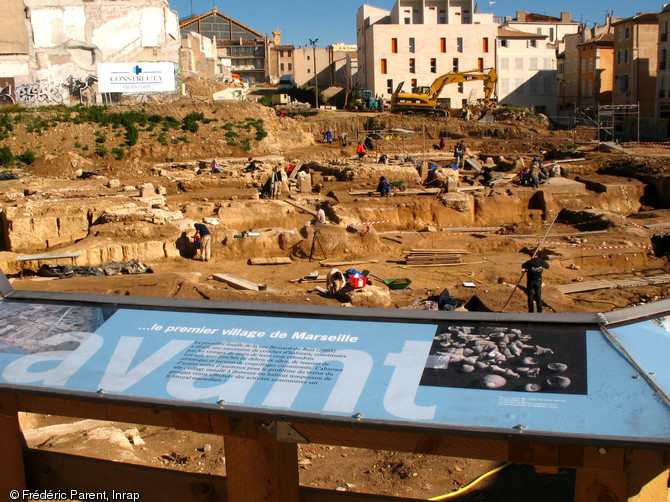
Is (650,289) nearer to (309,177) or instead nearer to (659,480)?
(659,480)

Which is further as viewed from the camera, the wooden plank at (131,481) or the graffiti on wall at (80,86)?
the graffiti on wall at (80,86)

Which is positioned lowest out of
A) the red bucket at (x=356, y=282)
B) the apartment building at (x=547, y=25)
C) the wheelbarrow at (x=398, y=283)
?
the wheelbarrow at (x=398, y=283)

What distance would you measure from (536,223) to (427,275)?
26.5 feet

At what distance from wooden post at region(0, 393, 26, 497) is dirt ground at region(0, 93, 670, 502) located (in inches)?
72.6

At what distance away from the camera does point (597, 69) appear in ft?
Result: 160

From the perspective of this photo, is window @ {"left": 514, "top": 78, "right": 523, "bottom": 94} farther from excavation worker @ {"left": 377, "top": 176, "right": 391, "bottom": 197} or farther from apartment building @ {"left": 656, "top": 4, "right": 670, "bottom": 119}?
excavation worker @ {"left": 377, "top": 176, "right": 391, "bottom": 197}

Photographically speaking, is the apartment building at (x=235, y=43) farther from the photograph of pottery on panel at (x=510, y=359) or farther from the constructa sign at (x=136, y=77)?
the photograph of pottery on panel at (x=510, y=359)

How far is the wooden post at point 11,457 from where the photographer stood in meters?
3.81

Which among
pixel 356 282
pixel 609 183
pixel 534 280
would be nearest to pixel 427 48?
pixel 609 183

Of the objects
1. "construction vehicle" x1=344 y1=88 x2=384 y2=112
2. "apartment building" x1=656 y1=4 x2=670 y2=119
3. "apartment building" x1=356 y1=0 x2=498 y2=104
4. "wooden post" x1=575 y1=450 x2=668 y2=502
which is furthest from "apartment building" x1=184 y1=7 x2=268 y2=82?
"wooden post" x1=575 y1=450 x2=668 y2=502

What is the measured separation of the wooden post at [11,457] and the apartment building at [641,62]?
4614cm

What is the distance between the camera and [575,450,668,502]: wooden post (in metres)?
2.91

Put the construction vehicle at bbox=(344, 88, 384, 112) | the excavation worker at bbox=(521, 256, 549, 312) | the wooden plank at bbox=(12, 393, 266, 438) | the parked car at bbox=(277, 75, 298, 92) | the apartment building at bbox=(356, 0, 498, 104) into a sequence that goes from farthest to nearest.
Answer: the parked car at bbox=(277, 75, 298, 92), the apartment building at bbox=(356, 0, 498, 104), the construction vehicle at bbox=(344, 88, 384, 112), the excavation worker at bbox=(521, 256, 549, 312), the wooden plank at bbox=(12, 393, 266, 438)

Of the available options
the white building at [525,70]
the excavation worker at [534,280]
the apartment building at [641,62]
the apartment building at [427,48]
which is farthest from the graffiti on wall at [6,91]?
the apartment building at [641,62]
